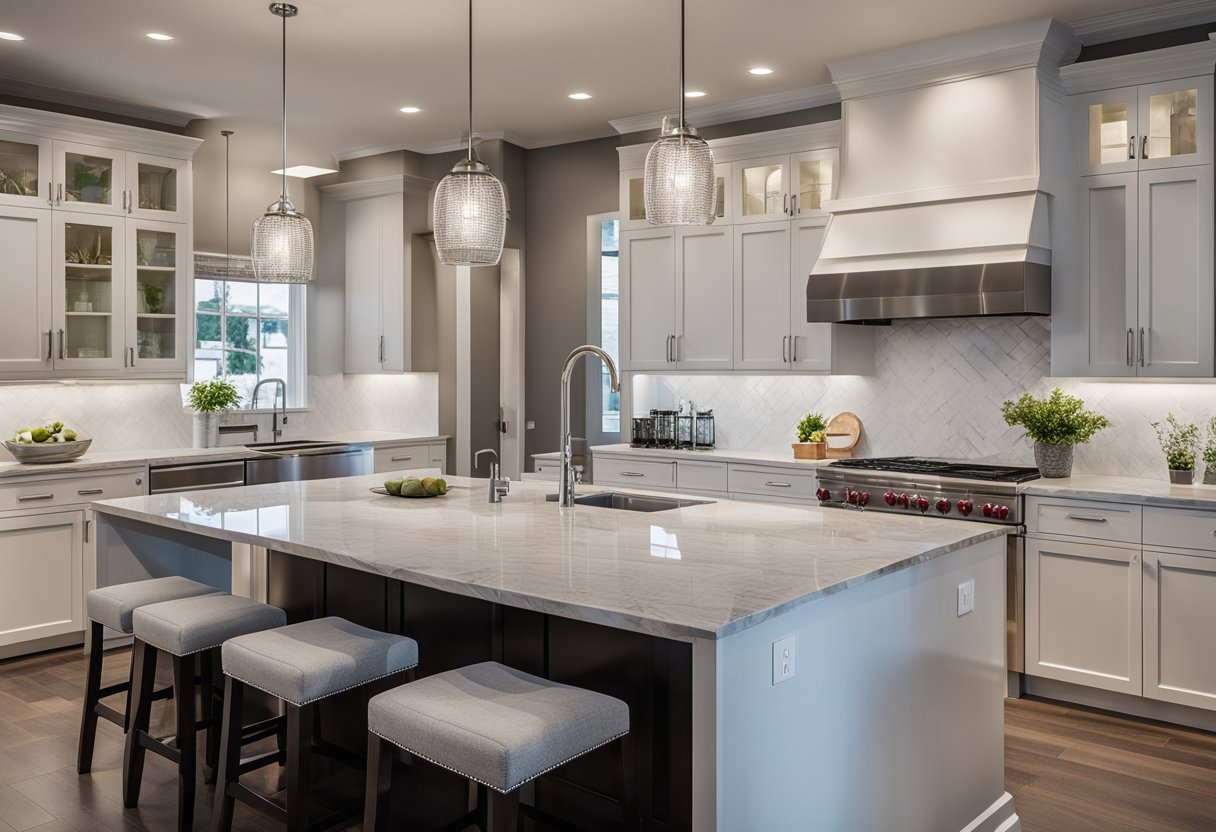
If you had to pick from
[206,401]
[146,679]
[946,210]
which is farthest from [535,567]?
[206,401]

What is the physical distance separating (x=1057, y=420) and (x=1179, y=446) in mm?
525

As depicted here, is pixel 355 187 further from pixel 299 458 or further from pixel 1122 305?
pixel 1122 305

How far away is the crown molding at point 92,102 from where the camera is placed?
522 cm

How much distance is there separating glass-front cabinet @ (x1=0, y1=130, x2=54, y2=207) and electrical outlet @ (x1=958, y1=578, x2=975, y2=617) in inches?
190

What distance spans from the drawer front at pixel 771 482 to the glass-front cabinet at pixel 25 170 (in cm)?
392

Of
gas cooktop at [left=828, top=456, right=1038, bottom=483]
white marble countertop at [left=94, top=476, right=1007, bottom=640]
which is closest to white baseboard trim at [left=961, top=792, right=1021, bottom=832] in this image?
white marble countertop at [left=94, top=476, right=1007, bottom=640]

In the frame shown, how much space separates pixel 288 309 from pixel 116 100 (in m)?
1.86

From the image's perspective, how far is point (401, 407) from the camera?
6969 millimetres

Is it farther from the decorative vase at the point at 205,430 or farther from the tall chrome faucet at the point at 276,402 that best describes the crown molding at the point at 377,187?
the decorative vase at the point at 205,430

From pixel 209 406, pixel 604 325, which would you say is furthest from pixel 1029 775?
pixel 209 406

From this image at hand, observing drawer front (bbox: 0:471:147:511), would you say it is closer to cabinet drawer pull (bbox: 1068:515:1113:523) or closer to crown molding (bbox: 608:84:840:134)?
crown molding (bbox: 608:84:840:134)

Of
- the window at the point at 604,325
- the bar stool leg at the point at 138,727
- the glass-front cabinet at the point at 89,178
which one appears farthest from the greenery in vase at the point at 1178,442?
the glass-front cabinet at the point at 89,178

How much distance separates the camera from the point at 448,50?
183 inches

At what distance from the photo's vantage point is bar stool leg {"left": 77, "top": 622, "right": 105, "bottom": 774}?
3.33m
